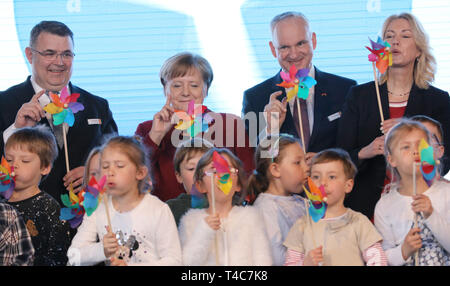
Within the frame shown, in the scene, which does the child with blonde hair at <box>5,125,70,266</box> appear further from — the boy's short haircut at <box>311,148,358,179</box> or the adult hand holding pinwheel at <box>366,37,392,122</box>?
the adult hand holding pinwheel at <box>366,37,392,122</box>

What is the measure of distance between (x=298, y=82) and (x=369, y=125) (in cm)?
45

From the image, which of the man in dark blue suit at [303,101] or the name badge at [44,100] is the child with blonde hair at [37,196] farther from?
the man in dark blue suit at [303,101]

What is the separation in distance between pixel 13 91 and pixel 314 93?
159 cm

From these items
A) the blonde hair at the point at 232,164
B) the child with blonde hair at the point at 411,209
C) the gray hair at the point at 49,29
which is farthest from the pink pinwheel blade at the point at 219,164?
the gray hair at the point at 49,29

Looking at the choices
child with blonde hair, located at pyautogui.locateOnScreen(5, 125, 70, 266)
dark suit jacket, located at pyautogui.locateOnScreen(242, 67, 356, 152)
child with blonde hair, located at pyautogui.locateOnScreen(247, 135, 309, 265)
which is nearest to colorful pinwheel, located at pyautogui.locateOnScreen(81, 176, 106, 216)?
child with blonde hair, located at pyautogui.locateOnScreen(5, 125, 70, 266)

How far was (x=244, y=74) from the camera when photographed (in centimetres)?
455

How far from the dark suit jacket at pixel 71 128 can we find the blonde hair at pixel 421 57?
5.10ft

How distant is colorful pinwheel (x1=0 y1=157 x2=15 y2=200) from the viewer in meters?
3.32

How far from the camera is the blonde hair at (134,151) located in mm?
3235

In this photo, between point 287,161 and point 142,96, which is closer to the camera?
point 287,161

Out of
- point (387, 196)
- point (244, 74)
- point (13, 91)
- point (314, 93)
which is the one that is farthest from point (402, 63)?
point (13, 91)

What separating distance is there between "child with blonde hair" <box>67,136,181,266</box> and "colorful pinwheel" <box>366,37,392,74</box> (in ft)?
3.85
